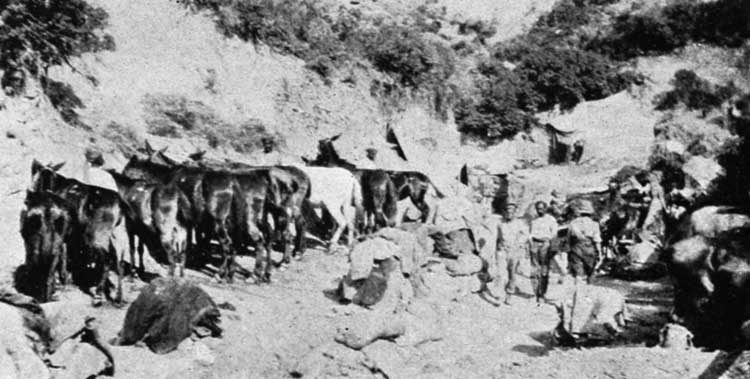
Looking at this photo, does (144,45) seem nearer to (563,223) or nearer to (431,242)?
(431,242)

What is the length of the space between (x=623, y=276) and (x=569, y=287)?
2.39 meters

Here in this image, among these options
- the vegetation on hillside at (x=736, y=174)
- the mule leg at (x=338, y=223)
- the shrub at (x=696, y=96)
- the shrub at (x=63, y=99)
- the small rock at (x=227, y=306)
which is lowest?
the small rock at (x=227, y=306)

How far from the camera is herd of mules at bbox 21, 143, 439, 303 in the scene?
510 inches

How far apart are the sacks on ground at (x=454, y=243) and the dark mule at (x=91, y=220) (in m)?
7.15

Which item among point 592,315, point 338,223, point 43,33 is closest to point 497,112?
A: point 338,223

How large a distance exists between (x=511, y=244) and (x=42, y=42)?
45.4 feet

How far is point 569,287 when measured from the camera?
1656cm

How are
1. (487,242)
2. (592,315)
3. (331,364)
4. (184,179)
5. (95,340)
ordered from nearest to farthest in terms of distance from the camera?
1. (95,340)
2. (331,364)
3. (592,315)
4. (184,179)
5. (487,242)

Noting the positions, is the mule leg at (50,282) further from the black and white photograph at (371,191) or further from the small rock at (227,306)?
the small rock at (227,306)

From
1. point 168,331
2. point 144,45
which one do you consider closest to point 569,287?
point 168,331

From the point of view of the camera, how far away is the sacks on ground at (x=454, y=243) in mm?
18672

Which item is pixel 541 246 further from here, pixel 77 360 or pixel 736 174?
pixel 77 360

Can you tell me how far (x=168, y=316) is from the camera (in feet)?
38.8

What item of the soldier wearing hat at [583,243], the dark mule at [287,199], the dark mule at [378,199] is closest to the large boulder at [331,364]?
the soldier wearing hat at [583,243]
